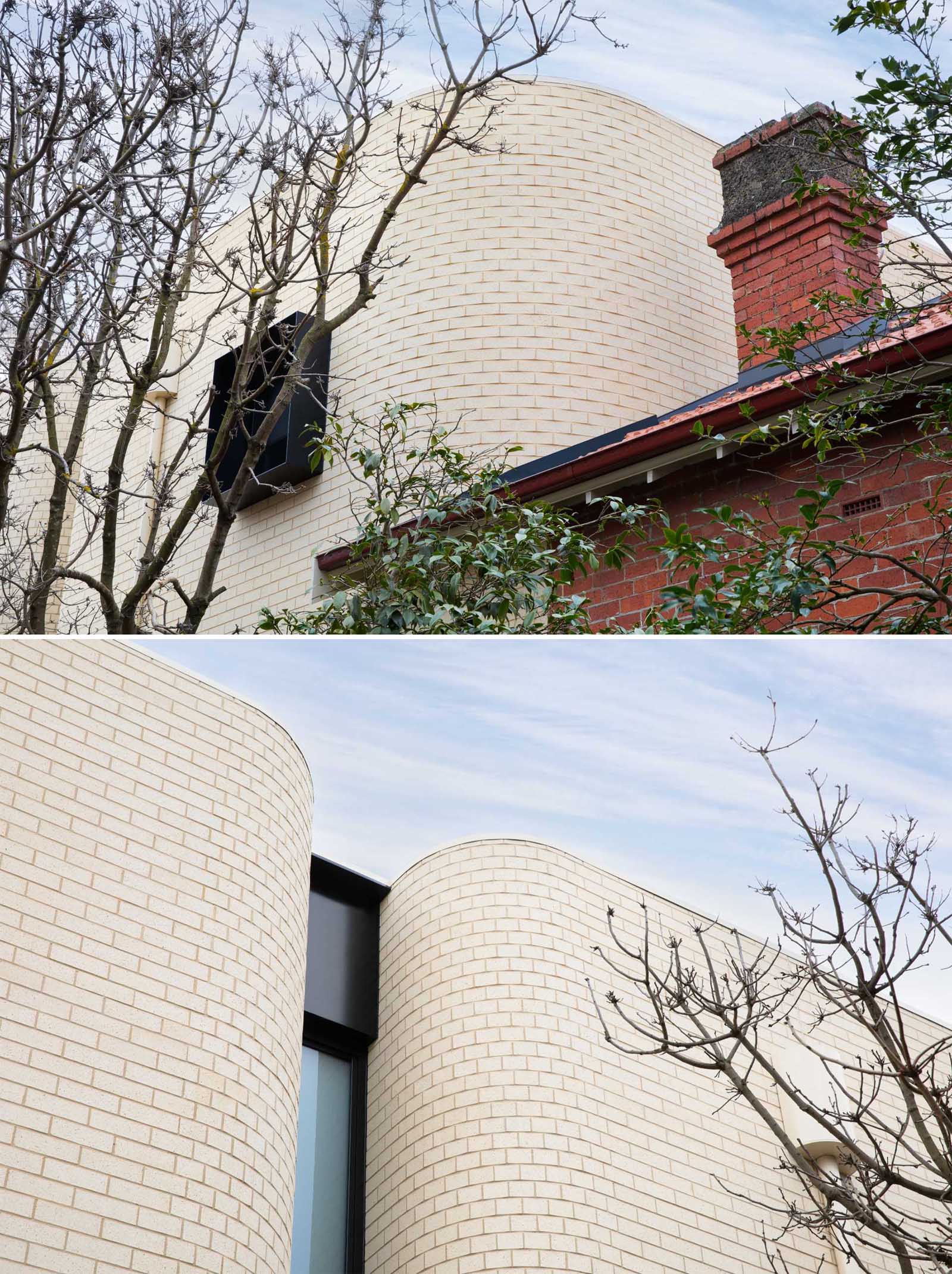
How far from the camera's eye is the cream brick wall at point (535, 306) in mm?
8828

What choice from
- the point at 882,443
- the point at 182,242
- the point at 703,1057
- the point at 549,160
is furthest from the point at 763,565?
the point at 549,160

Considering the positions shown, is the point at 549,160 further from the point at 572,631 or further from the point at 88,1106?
the point at 88,1106

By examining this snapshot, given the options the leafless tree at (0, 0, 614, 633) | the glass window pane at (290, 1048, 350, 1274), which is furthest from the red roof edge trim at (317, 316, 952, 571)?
the glass window pane at (290, 1048, 350, 1274)

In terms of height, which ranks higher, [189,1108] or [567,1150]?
[189,1108]

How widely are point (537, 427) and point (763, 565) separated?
4.21 m

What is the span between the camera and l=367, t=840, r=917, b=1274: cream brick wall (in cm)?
632

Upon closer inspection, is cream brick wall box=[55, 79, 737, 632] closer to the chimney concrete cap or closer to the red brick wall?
the chimney concrete cap

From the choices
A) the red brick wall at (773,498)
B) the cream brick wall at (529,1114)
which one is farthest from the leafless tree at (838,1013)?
the red brick wall at (773,498)

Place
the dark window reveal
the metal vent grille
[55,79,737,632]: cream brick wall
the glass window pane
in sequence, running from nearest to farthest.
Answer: the metal vent grille, the glass window pane, [55,79,737,632]: cream brick wall, the dark window reveal

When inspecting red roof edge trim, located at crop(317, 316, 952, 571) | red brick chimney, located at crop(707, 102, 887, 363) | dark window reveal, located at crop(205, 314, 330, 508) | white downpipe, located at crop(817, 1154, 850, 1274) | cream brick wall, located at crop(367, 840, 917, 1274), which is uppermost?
red brick chimney, located at crop(707, 102, 887, 363)

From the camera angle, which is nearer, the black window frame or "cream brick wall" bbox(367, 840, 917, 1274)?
"cream brick wall" bbox(367, 840, 917, 1274)

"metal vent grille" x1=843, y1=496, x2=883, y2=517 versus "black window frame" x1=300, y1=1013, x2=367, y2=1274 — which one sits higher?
"metal vent grille" x1=843, y1=496, x2=883, y2=517

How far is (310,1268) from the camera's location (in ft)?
21.7

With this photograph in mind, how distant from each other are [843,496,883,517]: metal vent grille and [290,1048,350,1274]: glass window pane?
3659 mm
